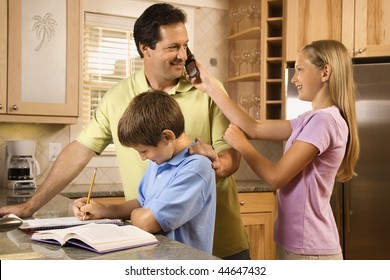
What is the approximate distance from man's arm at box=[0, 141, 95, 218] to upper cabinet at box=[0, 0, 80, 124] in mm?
1018

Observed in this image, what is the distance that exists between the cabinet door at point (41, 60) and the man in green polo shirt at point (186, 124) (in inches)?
40.6

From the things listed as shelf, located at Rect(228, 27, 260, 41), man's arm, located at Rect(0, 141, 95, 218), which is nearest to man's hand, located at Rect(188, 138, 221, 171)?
man's arm, located at Rect(0, 141, 95, 218)

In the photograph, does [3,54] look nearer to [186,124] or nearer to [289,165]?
[186,124]

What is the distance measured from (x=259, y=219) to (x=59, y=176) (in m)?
1.48

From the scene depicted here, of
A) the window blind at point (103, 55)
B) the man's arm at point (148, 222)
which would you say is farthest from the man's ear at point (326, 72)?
the window blind at point (103, 55)

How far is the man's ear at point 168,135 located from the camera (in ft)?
3.86

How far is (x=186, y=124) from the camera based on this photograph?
1.46m

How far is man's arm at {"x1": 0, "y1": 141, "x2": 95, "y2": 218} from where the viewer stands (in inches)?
56.1

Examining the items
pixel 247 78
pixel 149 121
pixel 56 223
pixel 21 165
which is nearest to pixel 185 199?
pixel 149 121

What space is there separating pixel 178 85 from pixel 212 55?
6.00 ft

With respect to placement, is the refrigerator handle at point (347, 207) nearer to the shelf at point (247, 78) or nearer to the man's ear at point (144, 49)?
the shelf at point (247, 78)

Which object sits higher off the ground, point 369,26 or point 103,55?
point 369,26
